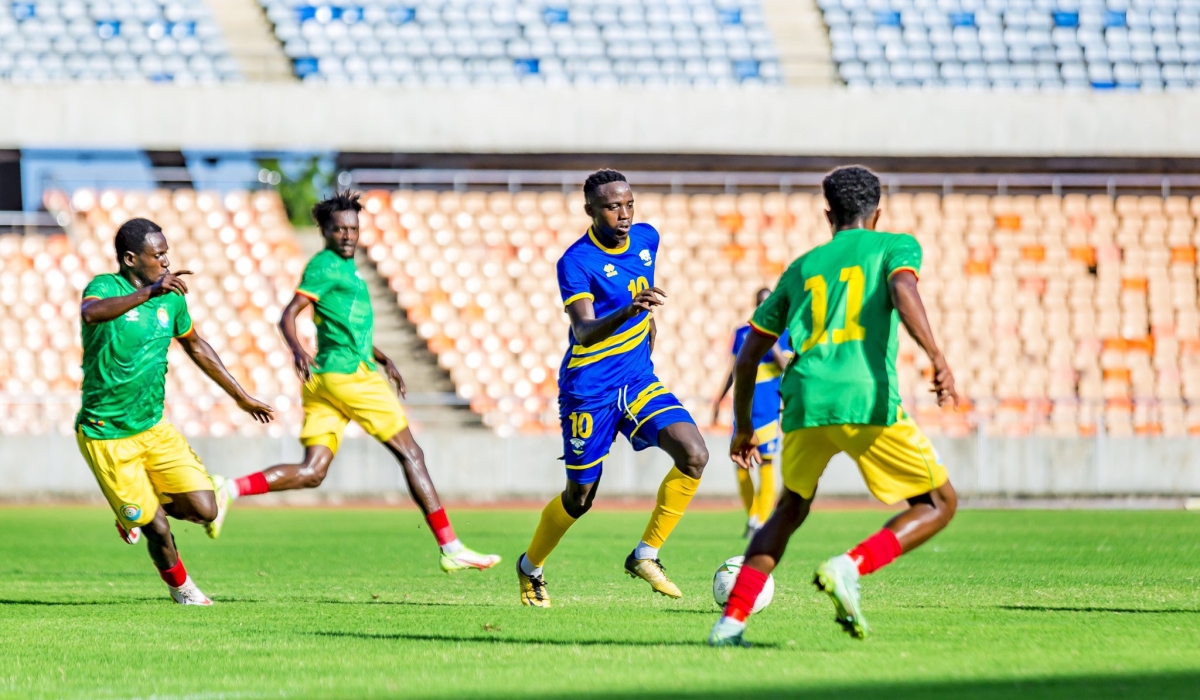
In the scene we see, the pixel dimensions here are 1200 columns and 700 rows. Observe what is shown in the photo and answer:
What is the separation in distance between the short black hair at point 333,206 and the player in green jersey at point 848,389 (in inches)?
176

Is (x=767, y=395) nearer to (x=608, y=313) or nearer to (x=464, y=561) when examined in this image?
(x=464, y=561)

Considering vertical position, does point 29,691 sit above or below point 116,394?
below

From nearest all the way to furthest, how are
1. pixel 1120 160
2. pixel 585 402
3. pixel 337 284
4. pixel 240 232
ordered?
pixel 585 402, pixel 337 284, pixel 240 232, pixel 1120 160

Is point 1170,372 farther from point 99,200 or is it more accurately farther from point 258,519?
point 99,200

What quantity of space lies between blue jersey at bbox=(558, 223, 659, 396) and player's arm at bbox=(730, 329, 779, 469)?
1.57 meters

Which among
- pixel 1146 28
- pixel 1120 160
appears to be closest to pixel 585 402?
pixel 1120 160

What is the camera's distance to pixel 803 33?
29.5 m

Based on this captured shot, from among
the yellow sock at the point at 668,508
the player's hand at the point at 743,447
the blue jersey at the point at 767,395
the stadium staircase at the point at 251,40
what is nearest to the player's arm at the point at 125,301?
the yellow sock at the point at 668,508

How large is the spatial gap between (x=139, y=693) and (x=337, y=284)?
499cm

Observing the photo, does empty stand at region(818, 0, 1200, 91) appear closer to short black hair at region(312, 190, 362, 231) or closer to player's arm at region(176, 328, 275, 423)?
short black hair at region(312, 190, 362, 231)

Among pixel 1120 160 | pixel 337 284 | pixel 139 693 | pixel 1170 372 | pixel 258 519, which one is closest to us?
pixel 139 693

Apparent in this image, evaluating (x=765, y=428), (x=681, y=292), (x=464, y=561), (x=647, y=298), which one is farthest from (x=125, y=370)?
(x=681, y=292)

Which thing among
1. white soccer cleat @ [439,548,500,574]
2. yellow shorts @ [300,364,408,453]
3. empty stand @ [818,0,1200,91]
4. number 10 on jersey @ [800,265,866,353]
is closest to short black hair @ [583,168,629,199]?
number 10 on jersey @ [800,265,866,353]

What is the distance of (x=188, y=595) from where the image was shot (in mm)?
8562
